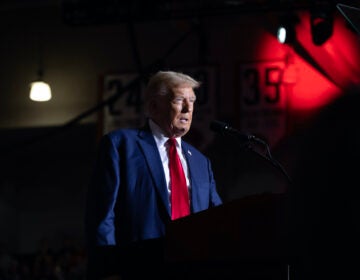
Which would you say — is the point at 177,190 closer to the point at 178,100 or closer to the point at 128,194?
the point at 128,194

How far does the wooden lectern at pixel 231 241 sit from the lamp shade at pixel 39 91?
20.6ft

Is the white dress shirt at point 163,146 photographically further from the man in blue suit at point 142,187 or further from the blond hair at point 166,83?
the blond hair at point 166,83

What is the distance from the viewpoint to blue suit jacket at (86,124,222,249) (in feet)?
9.31

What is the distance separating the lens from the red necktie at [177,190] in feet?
9.59

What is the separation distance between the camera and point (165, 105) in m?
3.09

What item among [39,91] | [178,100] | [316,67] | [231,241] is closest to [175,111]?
[178,100]

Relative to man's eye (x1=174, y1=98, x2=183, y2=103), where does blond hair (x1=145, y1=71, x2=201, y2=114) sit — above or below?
above

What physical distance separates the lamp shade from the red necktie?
5727 mm

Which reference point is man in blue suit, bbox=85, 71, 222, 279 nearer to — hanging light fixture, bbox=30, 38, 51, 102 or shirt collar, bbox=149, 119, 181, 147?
shirt collar, bbox=149, 119, 181, 147

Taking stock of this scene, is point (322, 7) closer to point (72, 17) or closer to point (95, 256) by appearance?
point (72, 17)

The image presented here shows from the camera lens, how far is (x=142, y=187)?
9.56 ft

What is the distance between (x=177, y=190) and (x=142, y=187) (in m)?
0.13

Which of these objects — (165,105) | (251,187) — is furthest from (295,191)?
(251,187)

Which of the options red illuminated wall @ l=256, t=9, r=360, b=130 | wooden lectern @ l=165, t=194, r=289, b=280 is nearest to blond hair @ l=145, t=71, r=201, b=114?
wooden lectern @ l=165, t=194, r=289, b=280
